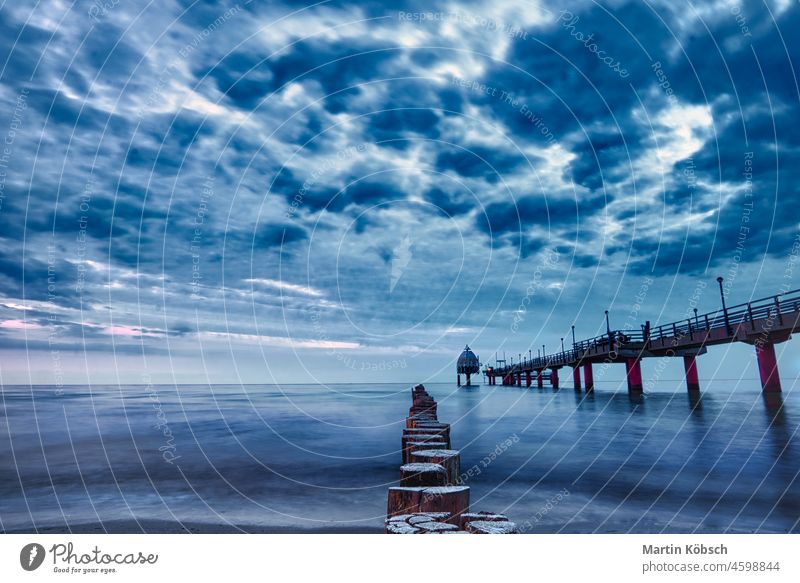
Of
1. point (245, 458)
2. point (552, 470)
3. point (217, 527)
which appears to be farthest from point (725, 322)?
point (217, 527)

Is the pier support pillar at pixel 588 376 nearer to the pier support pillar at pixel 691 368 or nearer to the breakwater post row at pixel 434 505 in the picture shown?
the pier support pillar at pixel 691 368

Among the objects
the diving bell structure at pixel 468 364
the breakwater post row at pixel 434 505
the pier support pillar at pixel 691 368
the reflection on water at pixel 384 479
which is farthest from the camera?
the diving bell structure at pixel 468 364

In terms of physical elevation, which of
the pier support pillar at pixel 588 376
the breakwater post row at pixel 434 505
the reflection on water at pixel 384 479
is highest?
the breakwater post row at pixel 434 505

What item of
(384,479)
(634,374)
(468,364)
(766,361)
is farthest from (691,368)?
(468,364)

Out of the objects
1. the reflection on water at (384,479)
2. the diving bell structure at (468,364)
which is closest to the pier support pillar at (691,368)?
the reflection on water at (384,479)

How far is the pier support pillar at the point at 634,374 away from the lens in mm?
47950

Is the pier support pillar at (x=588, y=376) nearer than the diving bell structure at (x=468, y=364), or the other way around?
the pier support pillar at (x=588, y=376)

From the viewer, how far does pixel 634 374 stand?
50.4 meters

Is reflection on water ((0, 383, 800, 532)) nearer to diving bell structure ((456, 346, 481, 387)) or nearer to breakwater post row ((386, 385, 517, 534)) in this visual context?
breakwater post row ((386, 385, 517, 534))

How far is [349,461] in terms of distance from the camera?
14734 millimetres

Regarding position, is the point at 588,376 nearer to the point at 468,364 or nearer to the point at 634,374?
the point at 634,374
